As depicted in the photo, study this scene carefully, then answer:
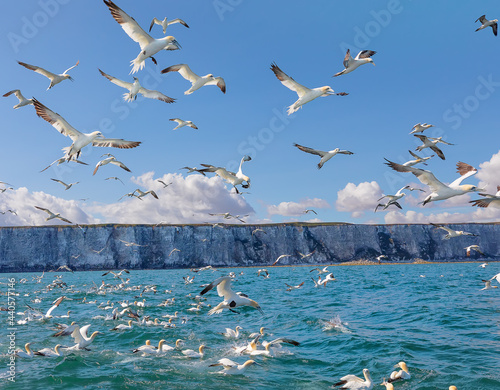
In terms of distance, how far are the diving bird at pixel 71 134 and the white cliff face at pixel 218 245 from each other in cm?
7662

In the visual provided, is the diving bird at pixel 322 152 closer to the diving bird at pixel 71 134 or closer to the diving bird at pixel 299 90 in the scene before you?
the diving bird at pixel 299 90

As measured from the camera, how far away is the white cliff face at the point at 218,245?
97.4m

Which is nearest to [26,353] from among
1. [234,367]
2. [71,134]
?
[234,367]

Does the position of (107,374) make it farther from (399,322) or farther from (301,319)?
(399,322)

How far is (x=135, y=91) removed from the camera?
16438 mm

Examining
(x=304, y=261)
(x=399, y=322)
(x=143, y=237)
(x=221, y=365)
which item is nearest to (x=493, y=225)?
(x=304, y=261)

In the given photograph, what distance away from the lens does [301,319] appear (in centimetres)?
1984

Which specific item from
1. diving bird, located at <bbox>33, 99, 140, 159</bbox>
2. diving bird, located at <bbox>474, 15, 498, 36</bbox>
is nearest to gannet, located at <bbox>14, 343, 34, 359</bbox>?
diving bird, located at <bbox>33, 99, 140, 159</bbox>

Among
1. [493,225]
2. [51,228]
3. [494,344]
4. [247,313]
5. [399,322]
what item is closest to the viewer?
[494,344]

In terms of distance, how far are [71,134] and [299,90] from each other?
27.7 ft

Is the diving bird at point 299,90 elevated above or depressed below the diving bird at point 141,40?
below

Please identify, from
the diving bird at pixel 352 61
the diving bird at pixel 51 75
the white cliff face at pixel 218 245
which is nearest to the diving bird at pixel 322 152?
the diving bird at pixel 352 61

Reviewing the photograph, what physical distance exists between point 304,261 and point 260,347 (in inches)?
3979

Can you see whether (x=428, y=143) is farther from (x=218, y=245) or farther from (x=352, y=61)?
(x=218, y=245)
